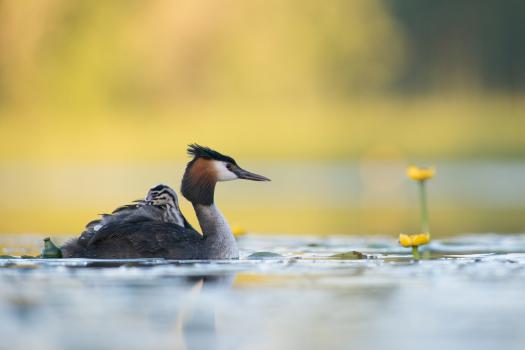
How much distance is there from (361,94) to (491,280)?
54.2 metres

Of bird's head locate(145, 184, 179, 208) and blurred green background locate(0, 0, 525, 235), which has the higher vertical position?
blurred green background locate(0, 0, 525, 235)

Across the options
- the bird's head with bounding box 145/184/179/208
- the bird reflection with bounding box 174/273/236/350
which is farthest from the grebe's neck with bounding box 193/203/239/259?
the bird reflection with bounding box 174/273/236/350

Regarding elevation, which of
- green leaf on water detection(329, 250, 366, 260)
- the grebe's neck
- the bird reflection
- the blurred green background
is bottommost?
the bird reflection

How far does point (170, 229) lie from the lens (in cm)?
1058

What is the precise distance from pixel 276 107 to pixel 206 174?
5024 cm

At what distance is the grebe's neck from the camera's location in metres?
10.9

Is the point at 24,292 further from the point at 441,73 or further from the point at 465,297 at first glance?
the point at 441,73

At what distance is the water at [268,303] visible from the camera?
23.1ft

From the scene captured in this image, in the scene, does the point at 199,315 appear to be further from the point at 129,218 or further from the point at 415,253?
the point at 415,253

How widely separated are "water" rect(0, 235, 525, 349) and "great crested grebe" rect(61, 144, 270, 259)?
0.22m

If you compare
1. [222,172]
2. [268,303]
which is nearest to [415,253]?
[222,172]

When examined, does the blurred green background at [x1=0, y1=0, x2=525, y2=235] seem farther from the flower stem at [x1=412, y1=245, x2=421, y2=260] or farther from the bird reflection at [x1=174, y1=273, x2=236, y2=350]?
the bird reflection at [x1=174, y1=273, x2=236, y2=350]

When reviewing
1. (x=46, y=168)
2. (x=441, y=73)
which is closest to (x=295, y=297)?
(x=46, y=168)

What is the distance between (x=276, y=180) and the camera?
2644 cm
